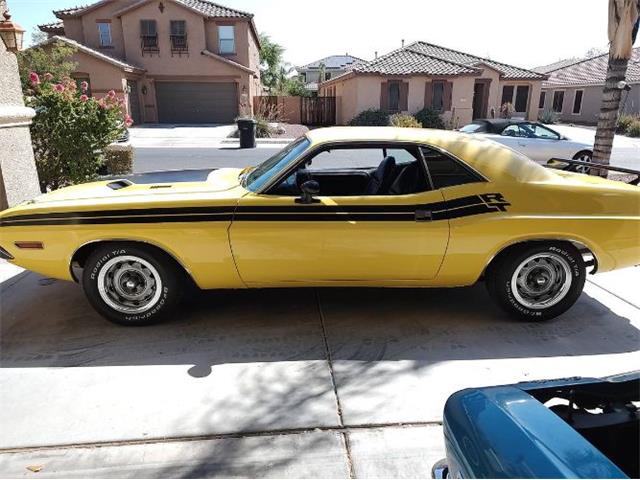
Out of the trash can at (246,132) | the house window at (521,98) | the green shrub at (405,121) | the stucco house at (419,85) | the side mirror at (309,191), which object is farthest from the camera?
the house window at (521,98)

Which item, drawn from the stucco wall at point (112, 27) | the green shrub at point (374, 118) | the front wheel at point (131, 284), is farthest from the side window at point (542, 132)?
the stucco wall at point (112, 27)

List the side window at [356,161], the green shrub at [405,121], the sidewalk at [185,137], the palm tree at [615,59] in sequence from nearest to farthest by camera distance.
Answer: the side window at [356,161], the palm tree at [615,59], the sidewalk at [185,137], the green shrub at [405,121]

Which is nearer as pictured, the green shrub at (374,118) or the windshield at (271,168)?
the windshield at (271,168)

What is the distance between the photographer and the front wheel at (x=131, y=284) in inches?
152

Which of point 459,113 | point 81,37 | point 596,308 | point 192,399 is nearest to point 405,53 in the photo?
point 459,113

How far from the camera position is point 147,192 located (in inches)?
159

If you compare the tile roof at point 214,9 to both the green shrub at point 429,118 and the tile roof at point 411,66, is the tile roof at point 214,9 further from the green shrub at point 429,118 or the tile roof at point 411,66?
the green shrub at point 429,118

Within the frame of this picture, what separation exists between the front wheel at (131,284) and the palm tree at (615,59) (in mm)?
8478

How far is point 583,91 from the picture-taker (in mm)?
34094

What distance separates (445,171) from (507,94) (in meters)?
30.0

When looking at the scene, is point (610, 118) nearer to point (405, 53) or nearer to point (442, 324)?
point (442, 324)

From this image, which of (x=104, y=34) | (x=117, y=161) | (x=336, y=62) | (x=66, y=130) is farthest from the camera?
(x=336, y=62)

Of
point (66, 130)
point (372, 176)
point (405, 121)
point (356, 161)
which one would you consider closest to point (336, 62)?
point (405, 121)

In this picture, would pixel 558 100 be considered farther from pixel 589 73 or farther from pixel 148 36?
pixel 148 36
